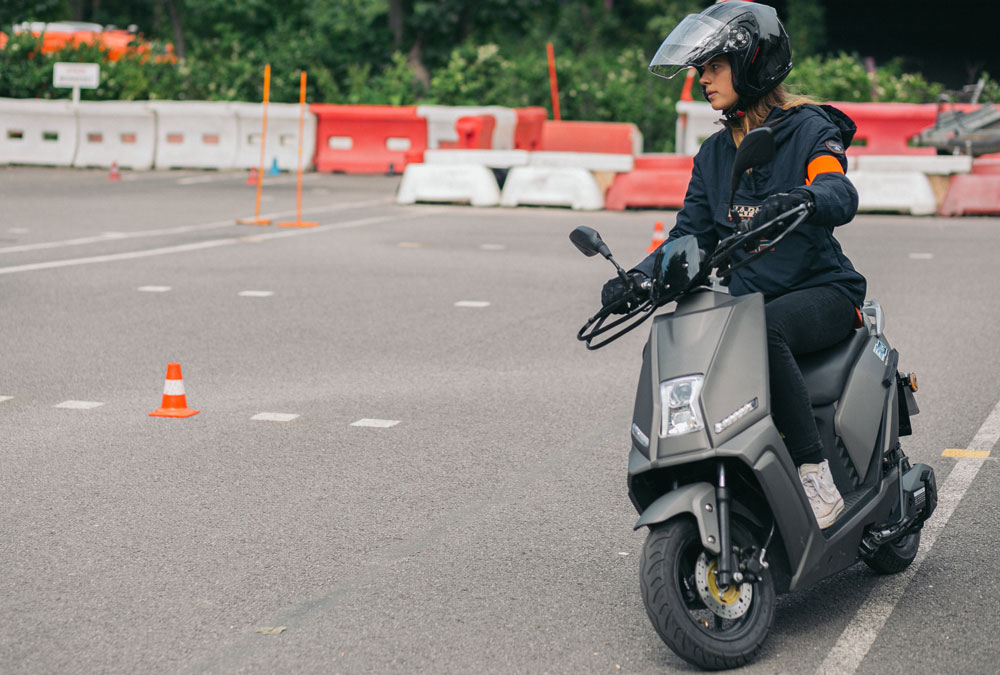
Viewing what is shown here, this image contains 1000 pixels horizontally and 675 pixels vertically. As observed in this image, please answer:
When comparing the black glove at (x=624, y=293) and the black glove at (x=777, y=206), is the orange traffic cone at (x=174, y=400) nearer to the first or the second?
the black glove at (x=624, y=293)

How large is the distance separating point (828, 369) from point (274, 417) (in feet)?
11.8

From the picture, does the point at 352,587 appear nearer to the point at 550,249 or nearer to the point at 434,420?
the point at 434,420

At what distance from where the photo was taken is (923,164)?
18453 mm

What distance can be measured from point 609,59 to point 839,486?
1328 inches

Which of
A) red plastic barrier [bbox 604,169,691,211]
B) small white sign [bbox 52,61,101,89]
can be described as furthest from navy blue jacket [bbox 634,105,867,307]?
small white sign [bbox 52,61,101,89]

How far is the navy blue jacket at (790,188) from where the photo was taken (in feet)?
14.5

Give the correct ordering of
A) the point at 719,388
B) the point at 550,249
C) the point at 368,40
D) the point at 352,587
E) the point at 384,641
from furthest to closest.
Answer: the point at 368,40 → the point at 550,249 → the point at 352,587 → the point at 384,641 → the point at 719,388

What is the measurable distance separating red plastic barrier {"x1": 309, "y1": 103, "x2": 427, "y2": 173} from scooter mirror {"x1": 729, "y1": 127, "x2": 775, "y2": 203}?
69.8 ft

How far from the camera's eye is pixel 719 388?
4016 mm

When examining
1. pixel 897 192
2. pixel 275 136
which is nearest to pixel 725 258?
pixel 897 192

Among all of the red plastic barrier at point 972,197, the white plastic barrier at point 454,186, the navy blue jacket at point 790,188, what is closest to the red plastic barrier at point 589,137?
the white plastic barrier at point 454,186

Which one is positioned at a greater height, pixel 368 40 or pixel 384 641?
pixel 368 40

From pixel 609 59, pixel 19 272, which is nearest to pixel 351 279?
pixel 19 272

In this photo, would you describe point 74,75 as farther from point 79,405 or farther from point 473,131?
point 79,405
